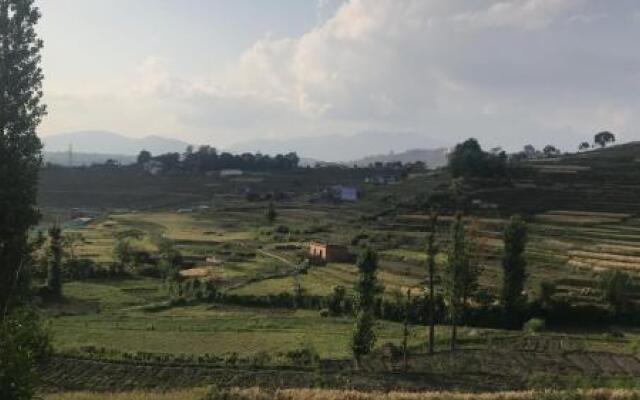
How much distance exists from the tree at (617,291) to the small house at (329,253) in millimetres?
27548

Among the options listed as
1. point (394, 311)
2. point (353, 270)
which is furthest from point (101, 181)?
point (394, 311)

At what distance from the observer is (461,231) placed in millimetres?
43844

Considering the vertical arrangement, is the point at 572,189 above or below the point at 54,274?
above

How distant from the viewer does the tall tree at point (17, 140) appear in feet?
55.6

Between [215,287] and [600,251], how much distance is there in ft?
119

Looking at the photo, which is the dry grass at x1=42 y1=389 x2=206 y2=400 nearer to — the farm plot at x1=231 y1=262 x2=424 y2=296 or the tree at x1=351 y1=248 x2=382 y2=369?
the tree at x1=351 y1=248 x2=382 y2=369

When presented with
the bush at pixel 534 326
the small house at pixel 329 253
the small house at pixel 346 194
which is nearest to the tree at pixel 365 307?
the bush at pixel 534 326

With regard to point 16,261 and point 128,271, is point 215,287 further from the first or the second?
point 16,261

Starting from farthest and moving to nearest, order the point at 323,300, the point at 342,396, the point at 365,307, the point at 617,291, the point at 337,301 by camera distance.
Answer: the point at 323,300
the point at 337,301
the point at 617,291
the point at 365,307
the point at 342,396

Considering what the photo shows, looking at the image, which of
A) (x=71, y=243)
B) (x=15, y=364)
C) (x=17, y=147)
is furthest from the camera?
(x=71, y=243)

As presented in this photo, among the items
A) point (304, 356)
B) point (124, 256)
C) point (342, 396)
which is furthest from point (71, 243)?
point (342, 396)

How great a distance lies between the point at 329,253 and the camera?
7112cm

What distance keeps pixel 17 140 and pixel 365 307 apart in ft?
94.8

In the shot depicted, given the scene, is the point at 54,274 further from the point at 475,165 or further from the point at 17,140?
the point at 475,165
